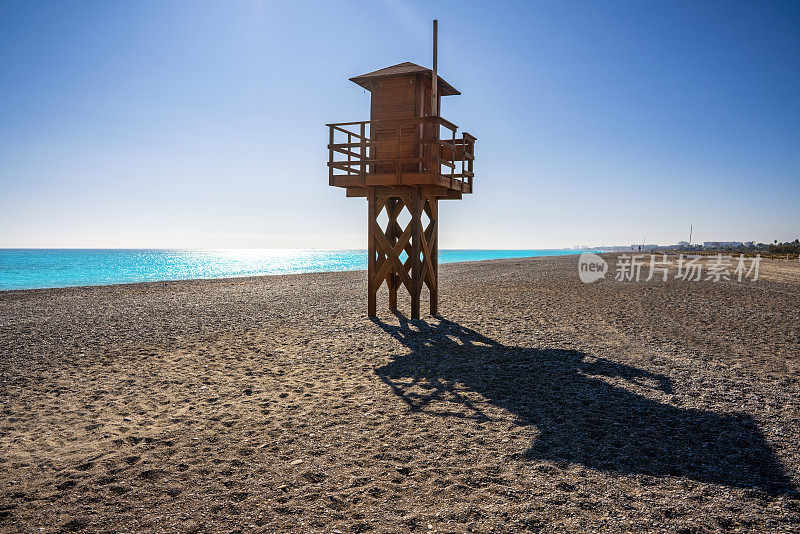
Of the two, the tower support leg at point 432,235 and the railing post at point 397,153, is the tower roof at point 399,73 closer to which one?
the railing post at point 397,153

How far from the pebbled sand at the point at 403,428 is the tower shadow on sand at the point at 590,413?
1.5 inches

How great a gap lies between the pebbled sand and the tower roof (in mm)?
7946

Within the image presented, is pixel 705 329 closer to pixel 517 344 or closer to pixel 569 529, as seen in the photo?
pixel 517 344

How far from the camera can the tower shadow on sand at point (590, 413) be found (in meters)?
5.40

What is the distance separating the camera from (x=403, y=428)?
256 inches

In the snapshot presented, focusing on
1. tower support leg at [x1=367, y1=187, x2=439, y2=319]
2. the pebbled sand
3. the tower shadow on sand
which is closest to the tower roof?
tower support leg at [x1=367, y1=187, x2=439, y2=319]

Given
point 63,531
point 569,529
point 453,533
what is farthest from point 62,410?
point 569,529

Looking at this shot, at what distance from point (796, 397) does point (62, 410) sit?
40.4ft

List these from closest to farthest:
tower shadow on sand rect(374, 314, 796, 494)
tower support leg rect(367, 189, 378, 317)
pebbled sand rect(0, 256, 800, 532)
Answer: pebbled sand rect(0, 256, 800, 532)
tower shadow on sand rect(374, 314, 796, 494)
tower support leg rect(367, 189, 378, 317)

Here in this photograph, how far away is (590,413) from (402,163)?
9.27m

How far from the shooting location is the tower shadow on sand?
17.7 feet

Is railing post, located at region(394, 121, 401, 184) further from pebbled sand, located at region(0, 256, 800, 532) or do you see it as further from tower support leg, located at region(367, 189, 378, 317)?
pebbled sand, located at region(0, 256, 800, 532)

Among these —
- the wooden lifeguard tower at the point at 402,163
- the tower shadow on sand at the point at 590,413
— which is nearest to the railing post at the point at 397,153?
the wooden lifeguard tower at the point at 402,163

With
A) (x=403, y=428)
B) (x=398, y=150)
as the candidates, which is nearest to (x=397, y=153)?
(x=398, y=150)
